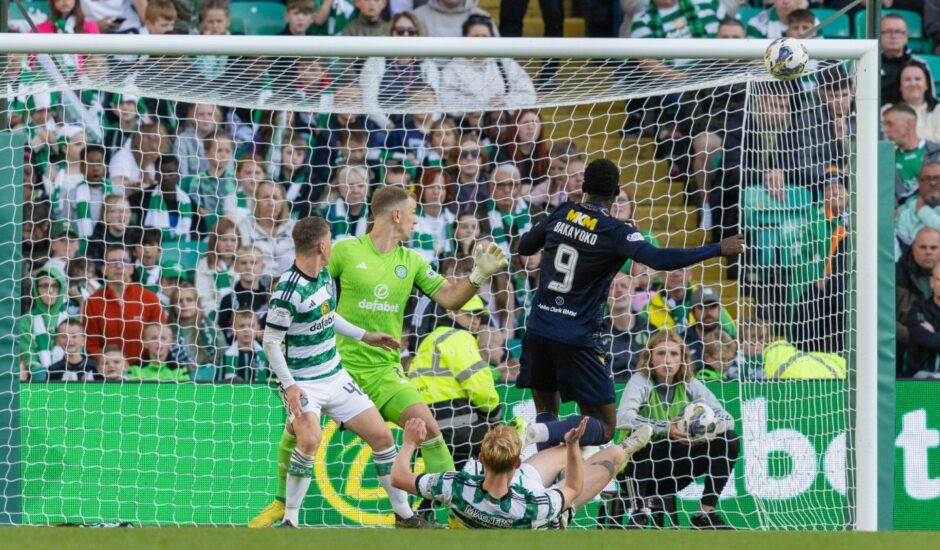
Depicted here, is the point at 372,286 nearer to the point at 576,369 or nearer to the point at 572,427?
the point at 576,369

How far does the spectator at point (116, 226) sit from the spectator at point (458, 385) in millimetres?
2205

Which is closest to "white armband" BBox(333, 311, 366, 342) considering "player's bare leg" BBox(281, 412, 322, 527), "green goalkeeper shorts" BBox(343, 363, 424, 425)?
"green goalkeeper shorts" BBox(343, 363, 424, 425)

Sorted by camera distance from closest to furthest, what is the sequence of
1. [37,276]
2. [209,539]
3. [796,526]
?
[209,539]
[796,526]
[37,276]

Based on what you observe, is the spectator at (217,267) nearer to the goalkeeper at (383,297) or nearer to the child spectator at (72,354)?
the child spectator at (72,354)

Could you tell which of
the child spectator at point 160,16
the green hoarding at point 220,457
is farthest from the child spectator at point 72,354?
the child spectator at point 160,16

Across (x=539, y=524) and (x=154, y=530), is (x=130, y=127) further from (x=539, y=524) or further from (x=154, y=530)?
(x=154, y=530)

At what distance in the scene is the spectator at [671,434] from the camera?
310 inches

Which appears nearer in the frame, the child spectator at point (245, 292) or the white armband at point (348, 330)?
the white armband at point (348, 330)

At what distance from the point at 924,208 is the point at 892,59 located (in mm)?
1630

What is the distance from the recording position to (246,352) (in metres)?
8.55

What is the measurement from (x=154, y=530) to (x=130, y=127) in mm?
5786

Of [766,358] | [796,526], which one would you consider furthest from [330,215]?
[796,526]

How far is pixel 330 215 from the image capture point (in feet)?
29.0

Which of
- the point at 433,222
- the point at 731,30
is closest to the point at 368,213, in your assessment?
the point at 433,222
